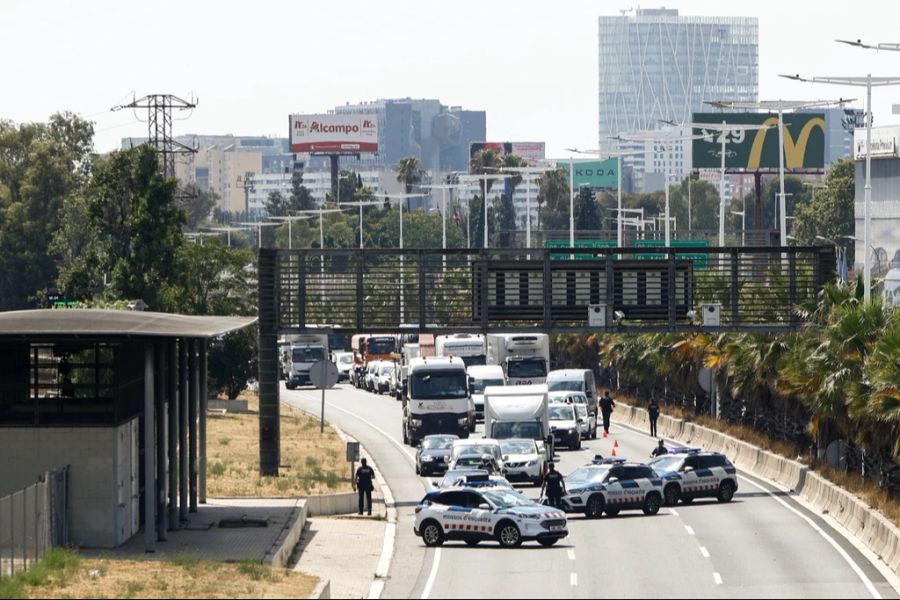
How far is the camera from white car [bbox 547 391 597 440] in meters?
69.8

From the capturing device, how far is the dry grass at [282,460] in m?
49.1

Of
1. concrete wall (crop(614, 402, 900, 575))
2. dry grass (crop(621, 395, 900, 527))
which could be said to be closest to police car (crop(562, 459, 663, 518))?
concrete wall (crop(614, 402, 900, 575))

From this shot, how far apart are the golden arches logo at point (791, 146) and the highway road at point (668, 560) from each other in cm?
11889

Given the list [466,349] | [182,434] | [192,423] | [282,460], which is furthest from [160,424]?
[466,349]

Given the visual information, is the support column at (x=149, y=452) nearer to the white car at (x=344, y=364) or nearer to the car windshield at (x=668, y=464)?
the car windshield at (x=668, y=464)

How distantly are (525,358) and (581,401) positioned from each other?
8908mm

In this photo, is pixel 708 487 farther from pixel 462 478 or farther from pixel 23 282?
pixel 23 282

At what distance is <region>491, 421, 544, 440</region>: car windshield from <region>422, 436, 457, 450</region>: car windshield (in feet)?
6.30

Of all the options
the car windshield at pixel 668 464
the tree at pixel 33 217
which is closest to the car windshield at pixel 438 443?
Result: the car windshield at pixel 668 464

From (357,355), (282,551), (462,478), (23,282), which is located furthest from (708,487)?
(23,282)

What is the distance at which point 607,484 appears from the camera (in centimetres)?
4538

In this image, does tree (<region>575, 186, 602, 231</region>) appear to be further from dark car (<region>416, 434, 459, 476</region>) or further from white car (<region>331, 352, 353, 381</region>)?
dark car (<region>416, 434, 459, 476</region>)

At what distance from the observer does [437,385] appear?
66.1 metres

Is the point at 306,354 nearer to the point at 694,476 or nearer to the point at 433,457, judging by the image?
the point at 433,457
